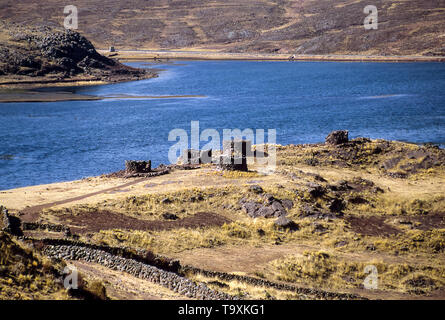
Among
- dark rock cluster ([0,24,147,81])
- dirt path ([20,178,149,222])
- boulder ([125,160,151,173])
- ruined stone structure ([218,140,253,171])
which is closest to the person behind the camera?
dirt path ([20,178,149,222])

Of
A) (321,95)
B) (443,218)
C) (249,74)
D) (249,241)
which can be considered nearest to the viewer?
(249,241)

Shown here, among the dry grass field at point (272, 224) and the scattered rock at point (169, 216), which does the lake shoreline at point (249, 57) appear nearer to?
the dry grass field at point (272, 224)

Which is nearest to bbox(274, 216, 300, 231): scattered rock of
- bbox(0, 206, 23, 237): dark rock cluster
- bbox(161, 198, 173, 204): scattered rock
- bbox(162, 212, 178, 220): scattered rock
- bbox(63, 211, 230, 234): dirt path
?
bbox(63, 211, 230, 234): dirt path

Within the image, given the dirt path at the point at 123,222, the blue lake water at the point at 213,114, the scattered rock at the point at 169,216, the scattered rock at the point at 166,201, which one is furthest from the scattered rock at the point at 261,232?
the blue lake water at the point at 213,114

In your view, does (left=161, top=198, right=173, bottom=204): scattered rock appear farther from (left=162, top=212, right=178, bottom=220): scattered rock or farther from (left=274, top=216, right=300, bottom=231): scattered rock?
(left=274, top=216, right=300, bottom=231): scattered rock
